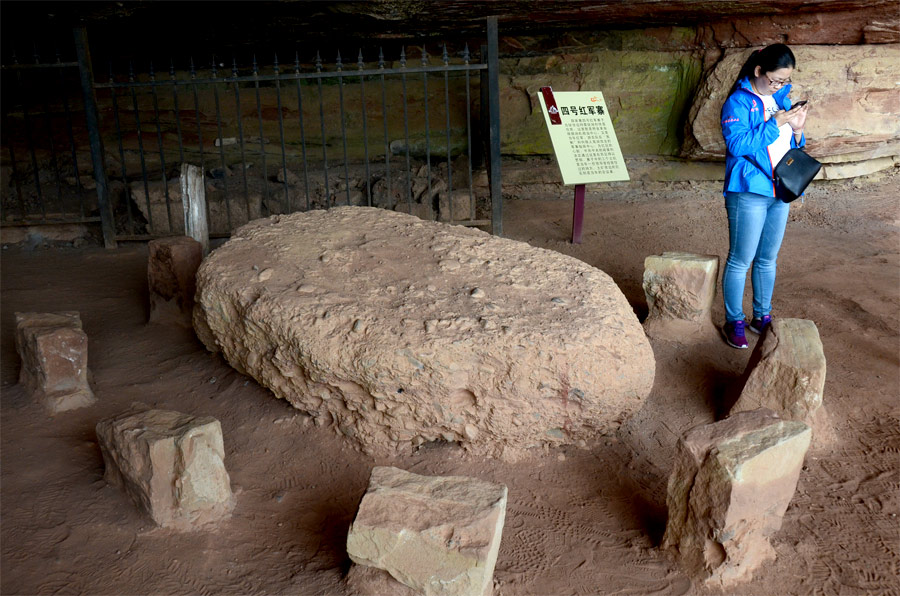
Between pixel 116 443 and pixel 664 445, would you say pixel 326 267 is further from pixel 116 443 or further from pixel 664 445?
pixel 664 445

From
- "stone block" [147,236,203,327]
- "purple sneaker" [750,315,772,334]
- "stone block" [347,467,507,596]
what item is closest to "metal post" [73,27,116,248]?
"stone block" [147,236,203,327]

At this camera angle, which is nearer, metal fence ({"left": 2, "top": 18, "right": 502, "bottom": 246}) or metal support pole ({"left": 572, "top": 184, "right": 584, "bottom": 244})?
metal support pole ({"left": 572, "top": 184, "right": 584, "bottom": 244})

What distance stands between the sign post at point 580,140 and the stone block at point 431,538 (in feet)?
10.5

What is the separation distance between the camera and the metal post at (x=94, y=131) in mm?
5094

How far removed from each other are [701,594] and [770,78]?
235 centimetres

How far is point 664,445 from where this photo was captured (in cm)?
296

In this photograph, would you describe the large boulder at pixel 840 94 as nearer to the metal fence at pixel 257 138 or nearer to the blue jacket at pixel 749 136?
the metal fence at pixel 257 138

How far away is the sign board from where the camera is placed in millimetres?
4934

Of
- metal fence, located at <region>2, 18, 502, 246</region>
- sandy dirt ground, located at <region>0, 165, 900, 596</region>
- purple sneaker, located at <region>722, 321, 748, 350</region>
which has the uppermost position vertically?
metal fence, located at <region>2, 18, 502, 246</region>

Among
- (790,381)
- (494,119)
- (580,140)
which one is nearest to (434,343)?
(790,381)

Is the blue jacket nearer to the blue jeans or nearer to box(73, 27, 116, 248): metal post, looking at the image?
the blue jeans

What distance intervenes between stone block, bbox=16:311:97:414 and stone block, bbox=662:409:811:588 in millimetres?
2589

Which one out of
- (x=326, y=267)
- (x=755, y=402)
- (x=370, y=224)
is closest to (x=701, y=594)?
(x=755, y=402)

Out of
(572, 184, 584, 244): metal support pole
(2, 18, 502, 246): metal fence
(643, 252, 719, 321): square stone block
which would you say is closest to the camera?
(643, 252, 719, 321): square stone block
